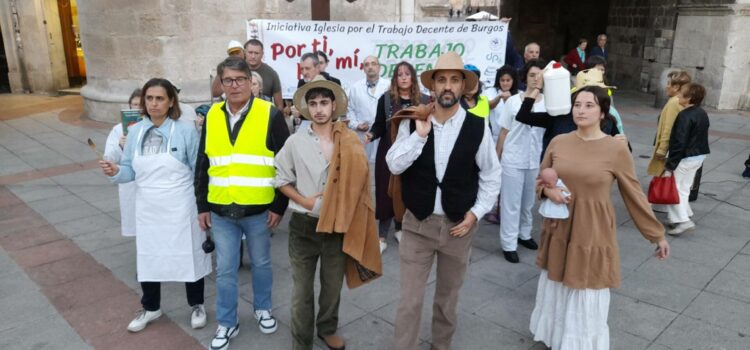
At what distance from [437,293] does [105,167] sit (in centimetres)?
229

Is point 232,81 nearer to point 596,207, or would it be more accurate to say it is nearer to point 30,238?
point 596,207

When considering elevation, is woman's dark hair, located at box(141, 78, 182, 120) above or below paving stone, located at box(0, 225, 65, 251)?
above

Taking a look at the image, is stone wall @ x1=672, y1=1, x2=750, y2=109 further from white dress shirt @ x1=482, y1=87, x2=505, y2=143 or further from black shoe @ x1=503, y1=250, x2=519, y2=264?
black shoe @ x1=503, y1=250, x2=519, y2=264

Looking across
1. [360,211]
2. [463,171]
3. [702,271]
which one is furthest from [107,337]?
[702,271]

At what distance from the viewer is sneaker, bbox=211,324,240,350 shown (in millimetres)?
3765

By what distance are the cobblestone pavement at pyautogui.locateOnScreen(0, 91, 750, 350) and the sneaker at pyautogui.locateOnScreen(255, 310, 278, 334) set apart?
57 mm

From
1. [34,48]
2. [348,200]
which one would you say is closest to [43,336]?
[348,200]

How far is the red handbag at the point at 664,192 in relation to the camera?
5.89 m

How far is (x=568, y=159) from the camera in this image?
3391 millimetres

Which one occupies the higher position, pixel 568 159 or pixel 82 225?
pixel 568 159

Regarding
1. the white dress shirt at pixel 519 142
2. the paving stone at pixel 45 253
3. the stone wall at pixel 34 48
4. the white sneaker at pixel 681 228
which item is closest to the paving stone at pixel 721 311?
the white sneaker at pixel 681 228

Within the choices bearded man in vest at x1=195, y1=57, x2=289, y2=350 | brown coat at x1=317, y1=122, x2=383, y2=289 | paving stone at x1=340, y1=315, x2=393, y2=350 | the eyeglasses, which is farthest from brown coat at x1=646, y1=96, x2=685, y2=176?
the eyeglasses

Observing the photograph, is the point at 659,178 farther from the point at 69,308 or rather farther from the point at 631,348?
the point at 69,308

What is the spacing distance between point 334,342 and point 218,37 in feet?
29.3
